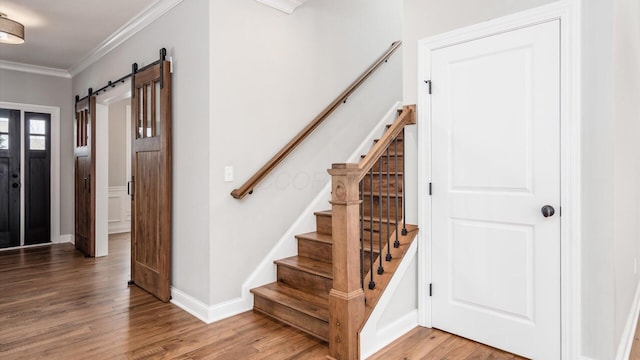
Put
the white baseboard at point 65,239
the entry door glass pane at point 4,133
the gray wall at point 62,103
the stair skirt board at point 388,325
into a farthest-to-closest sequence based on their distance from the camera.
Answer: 1. the white baseboard at point 65,239
2. the gray wall at point 62,103
3. the entry door glass pane at point 4,133
4. the stair skirt board at point 388,325

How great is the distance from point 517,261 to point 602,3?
145 cm

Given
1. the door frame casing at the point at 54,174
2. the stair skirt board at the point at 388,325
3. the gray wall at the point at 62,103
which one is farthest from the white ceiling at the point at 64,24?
the stair skirt board at the point at 388,325

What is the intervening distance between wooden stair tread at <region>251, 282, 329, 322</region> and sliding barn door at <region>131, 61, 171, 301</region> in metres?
0.90

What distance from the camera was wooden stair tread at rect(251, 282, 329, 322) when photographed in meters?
2.53

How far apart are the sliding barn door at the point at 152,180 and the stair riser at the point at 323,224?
4.28 feet

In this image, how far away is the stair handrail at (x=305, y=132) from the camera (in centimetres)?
290

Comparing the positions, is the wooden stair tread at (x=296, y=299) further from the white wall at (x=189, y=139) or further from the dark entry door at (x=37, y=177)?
the dark entry door at (x=37, y=177)

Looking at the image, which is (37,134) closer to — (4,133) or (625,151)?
(4,133)

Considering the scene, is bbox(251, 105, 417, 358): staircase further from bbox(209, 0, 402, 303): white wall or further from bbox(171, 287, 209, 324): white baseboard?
bbox(171, 287, 209, 324): white baseboard

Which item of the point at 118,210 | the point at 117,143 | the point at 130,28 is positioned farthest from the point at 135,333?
the point at 117,143

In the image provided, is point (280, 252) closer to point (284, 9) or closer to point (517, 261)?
point (517, 261)

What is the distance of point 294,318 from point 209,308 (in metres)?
0.65

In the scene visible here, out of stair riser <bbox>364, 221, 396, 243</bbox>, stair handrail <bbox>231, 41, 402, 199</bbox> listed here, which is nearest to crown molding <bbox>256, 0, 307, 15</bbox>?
stair handrail <bbox>231, 41, 402, 199</bbox>

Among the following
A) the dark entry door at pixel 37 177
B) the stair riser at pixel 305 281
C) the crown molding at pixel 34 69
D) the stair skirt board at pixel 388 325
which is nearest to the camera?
the stair skirt board at pixel 388 325
